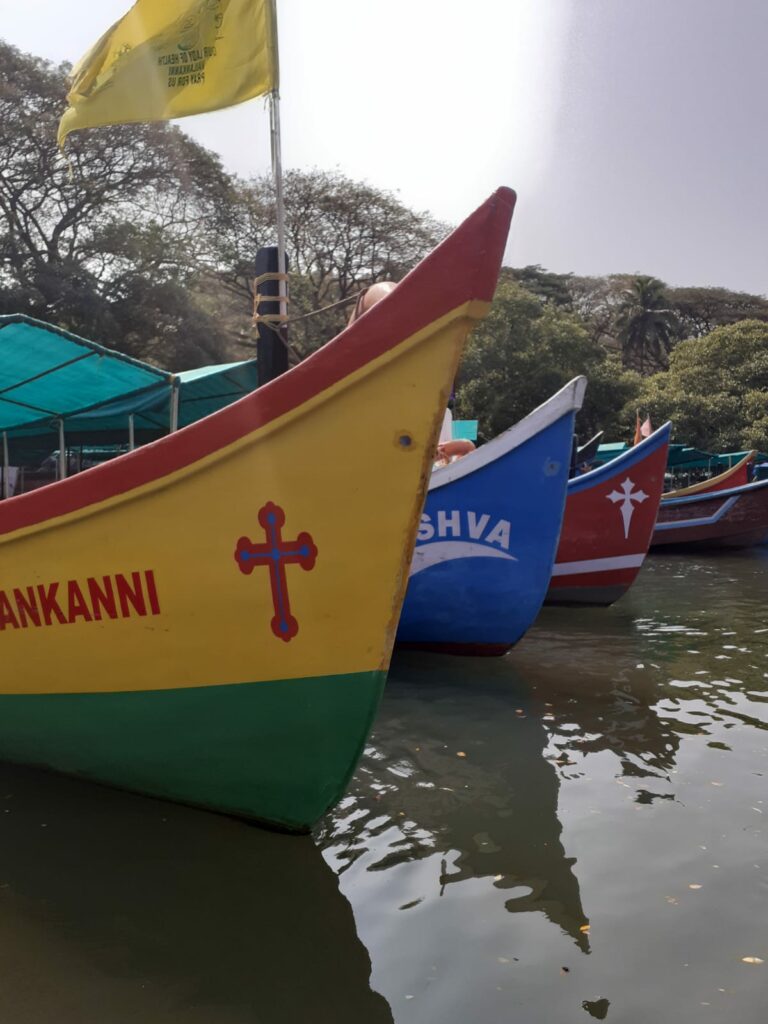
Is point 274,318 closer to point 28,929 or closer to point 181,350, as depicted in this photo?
point 28,929

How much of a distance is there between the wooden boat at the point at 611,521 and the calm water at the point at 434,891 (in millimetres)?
4262

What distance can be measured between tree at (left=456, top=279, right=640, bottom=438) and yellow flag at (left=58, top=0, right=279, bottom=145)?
2284 centimetres

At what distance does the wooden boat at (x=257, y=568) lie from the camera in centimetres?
289

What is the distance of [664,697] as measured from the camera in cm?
570

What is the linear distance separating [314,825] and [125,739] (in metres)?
0.85

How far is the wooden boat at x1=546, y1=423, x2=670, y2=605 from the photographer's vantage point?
9133mm

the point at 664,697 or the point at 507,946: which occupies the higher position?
the point at 507,946

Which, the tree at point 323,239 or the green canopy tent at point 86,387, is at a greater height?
the tree at point 323,239

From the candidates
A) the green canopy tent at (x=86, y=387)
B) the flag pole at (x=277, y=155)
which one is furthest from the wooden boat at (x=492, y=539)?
the flag pole at (x=277, y=155)

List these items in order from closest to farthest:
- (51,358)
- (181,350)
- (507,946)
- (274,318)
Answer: (507,946), (274,318), (51,358), (181,350)

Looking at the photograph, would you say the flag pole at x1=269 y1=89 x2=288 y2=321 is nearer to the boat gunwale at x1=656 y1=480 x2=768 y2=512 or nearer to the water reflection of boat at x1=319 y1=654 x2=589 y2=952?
the water reflection of boat at x1=319 y1=654 x2=589 y2=952

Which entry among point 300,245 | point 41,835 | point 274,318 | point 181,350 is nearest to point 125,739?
point 41,835

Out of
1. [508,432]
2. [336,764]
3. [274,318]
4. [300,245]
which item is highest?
[300,245]

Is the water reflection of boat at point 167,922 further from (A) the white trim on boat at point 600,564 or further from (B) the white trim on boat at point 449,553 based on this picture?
(A) the white trim on boat at point 600,564
